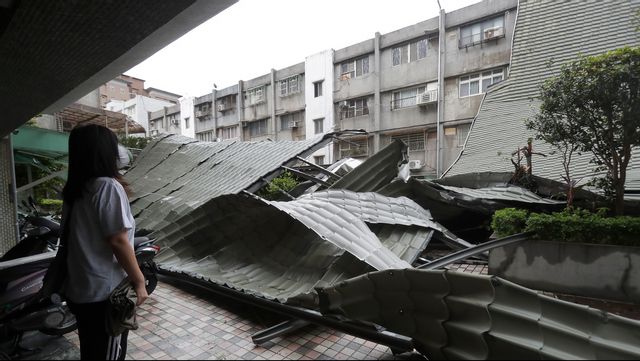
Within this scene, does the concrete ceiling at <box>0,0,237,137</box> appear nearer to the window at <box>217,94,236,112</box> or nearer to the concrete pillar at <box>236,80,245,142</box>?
the concrete pillar at <box>236,80,245,142</box>

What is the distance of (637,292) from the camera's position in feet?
16.4

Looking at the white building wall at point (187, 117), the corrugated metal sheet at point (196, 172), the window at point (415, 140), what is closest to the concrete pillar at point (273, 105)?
the window at point (415, 140)

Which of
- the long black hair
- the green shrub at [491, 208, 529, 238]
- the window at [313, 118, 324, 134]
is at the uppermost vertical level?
the window at [313, 118, 324, 134]

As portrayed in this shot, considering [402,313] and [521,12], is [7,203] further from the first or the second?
[521,12]

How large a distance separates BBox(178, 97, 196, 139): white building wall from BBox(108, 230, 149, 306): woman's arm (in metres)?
35.9

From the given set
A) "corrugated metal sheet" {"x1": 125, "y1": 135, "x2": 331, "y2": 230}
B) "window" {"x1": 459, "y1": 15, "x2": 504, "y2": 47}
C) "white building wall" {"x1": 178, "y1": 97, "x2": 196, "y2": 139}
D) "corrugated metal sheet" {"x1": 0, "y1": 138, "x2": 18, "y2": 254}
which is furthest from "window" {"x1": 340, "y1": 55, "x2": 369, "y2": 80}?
"white building wall" {"x1": 178, "y1": 97, "x2": 196, "y2": 139}

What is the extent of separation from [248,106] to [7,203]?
23636 millimetres

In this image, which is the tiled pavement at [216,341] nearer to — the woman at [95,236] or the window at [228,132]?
the woman at [95,236]

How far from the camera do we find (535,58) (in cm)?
1165

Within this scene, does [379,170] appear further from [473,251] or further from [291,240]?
[291,240]

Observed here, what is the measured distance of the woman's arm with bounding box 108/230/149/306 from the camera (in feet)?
6.37

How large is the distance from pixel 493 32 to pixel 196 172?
17.2 metres

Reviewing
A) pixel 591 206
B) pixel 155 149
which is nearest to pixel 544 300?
pixel 591 206

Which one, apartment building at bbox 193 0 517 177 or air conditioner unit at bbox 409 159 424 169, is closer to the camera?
apartment building at bbox 193 0 517 177
